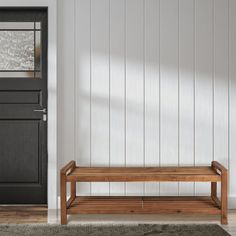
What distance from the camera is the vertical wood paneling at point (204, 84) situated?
16.1ft

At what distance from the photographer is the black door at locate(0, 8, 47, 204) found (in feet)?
16.4

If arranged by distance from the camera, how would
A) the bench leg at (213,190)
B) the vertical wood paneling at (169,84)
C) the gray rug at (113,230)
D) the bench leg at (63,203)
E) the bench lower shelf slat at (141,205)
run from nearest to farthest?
the gray rug at (113,230) < the bench leg at (63,203) < the bench lower shelf slat at (141,205) < the bench leg at (213,190) < the vertical wood paneling at (169,84)

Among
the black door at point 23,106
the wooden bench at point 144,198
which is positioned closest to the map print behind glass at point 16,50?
the black door at point 23,106

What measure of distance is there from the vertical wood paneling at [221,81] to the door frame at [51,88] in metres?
1.69

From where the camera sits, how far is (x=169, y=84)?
16.1 ft

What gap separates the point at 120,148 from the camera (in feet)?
Result: 16.2

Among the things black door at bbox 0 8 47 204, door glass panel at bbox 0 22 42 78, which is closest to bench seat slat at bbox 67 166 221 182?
black door at bbox 0 8 47 204

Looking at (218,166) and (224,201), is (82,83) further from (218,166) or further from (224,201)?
(224,201)

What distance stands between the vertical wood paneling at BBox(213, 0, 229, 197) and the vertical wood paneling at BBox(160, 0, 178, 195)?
0.42 meters

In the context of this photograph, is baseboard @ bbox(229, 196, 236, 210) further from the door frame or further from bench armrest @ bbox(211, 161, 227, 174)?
the door frame

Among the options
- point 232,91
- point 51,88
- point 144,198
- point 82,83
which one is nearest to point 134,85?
point 82,83

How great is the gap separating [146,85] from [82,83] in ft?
2.23

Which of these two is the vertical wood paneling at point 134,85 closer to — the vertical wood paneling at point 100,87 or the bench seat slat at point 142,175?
the vertical wood paneling at point 100,87

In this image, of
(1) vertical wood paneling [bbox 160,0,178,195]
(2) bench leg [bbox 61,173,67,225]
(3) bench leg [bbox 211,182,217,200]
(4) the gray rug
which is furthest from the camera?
(1) vertical wood paneling [bbox 160,0,178,195]
